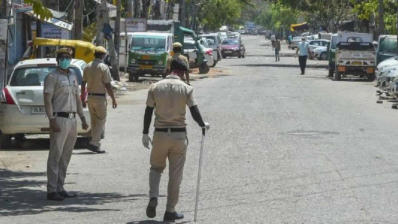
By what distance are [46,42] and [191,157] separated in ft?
56.3

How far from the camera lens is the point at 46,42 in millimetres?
32688

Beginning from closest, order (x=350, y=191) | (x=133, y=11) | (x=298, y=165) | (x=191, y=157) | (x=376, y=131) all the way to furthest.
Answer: (x=350, y=191) → (x=298, y=165) → (x=191, y=157) → (x=376, y=131) → (x=133, y=11)

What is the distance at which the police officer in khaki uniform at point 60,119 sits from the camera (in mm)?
12258

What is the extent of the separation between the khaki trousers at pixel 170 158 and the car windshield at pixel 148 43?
3342 cm

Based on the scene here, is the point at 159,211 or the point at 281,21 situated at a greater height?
the point at 159,211

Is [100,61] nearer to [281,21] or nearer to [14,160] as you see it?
[14,160]

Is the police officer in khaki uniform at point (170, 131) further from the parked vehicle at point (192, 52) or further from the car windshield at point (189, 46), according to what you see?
the car windshield at point (189, 46)

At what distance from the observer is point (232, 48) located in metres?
85.9

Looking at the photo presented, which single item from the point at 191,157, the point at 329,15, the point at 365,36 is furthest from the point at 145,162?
the point at 329,15

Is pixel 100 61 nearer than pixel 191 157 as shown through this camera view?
No

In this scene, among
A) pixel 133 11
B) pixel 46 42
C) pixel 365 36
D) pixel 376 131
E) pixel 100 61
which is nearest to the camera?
pixel 100 61

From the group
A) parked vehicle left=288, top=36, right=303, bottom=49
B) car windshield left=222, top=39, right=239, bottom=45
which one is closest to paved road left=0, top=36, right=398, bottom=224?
car windshield left=222, top=39, right=239, bottom=45

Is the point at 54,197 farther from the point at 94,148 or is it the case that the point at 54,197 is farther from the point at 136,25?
the point at 136,25

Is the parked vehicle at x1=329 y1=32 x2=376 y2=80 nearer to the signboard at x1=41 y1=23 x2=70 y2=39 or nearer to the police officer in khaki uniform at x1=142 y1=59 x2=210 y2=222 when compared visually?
the signboard at x1=41 y1=23 x2=70 y2=39
